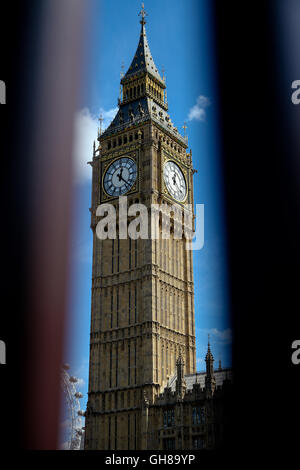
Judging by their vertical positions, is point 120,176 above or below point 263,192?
above

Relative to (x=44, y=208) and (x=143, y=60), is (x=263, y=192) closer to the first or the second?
(x=44, y=208)

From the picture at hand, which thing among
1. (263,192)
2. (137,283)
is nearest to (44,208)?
(263,192)

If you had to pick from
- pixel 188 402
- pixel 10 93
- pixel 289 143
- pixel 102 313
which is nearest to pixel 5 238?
pixel 10 93

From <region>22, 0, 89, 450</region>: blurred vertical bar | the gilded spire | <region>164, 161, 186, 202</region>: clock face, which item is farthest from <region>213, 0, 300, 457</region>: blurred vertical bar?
the gilded spire

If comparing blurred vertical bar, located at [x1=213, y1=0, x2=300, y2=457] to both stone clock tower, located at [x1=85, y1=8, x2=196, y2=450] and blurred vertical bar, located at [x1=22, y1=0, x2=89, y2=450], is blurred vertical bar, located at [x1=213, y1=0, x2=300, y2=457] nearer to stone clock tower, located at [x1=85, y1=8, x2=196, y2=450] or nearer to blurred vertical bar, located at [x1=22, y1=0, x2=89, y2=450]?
blurred vertical bar, located at [x1=22, y1=0, x2=89, y2=450]

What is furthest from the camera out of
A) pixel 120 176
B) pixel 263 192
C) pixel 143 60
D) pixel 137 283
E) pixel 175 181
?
pixel 143 60

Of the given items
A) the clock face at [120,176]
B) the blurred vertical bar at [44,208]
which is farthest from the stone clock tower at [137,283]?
the blurred vertical bar at [44,208]

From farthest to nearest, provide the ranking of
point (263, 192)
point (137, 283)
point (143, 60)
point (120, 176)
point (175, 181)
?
point (143, 60)
point (175, 181)
point (120, 176)
point (137, 283)
point (263, 192)
